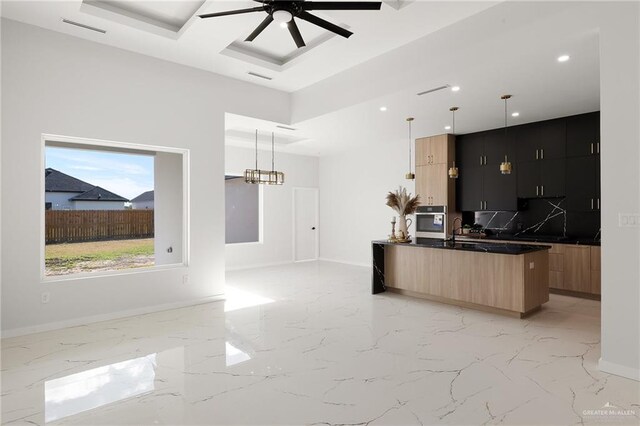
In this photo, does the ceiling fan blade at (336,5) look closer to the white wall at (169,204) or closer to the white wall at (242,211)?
the white wall at (169,204)

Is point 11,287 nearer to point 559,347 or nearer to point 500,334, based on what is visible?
point 500,334

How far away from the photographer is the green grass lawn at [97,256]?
4164 millimetres

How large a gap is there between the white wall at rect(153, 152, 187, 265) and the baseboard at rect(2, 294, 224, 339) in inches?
24.5

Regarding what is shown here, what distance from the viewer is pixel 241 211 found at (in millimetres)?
8797

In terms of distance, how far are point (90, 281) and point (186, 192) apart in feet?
5.38

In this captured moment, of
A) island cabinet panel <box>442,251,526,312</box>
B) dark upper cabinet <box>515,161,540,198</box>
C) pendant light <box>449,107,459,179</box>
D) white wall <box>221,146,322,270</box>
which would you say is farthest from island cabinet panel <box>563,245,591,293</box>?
white wall <box>221,146,322,270</box>

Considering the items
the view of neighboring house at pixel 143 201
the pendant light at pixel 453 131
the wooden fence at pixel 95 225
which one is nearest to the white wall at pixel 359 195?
the pendant light at pixel 453 131

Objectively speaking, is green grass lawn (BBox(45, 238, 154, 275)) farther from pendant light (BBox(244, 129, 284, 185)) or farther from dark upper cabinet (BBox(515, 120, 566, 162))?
dark upper cabinet (BBox(515, 120, 566, 162))

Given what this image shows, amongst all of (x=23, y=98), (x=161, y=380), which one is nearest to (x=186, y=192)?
(x=23, y=98)

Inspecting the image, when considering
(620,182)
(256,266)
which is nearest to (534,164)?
(620,182)

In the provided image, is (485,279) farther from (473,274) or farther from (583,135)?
(583,135)

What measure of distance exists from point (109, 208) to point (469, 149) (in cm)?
630

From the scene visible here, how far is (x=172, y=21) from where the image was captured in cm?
414

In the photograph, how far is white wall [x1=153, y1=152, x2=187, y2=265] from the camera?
5.02 m
